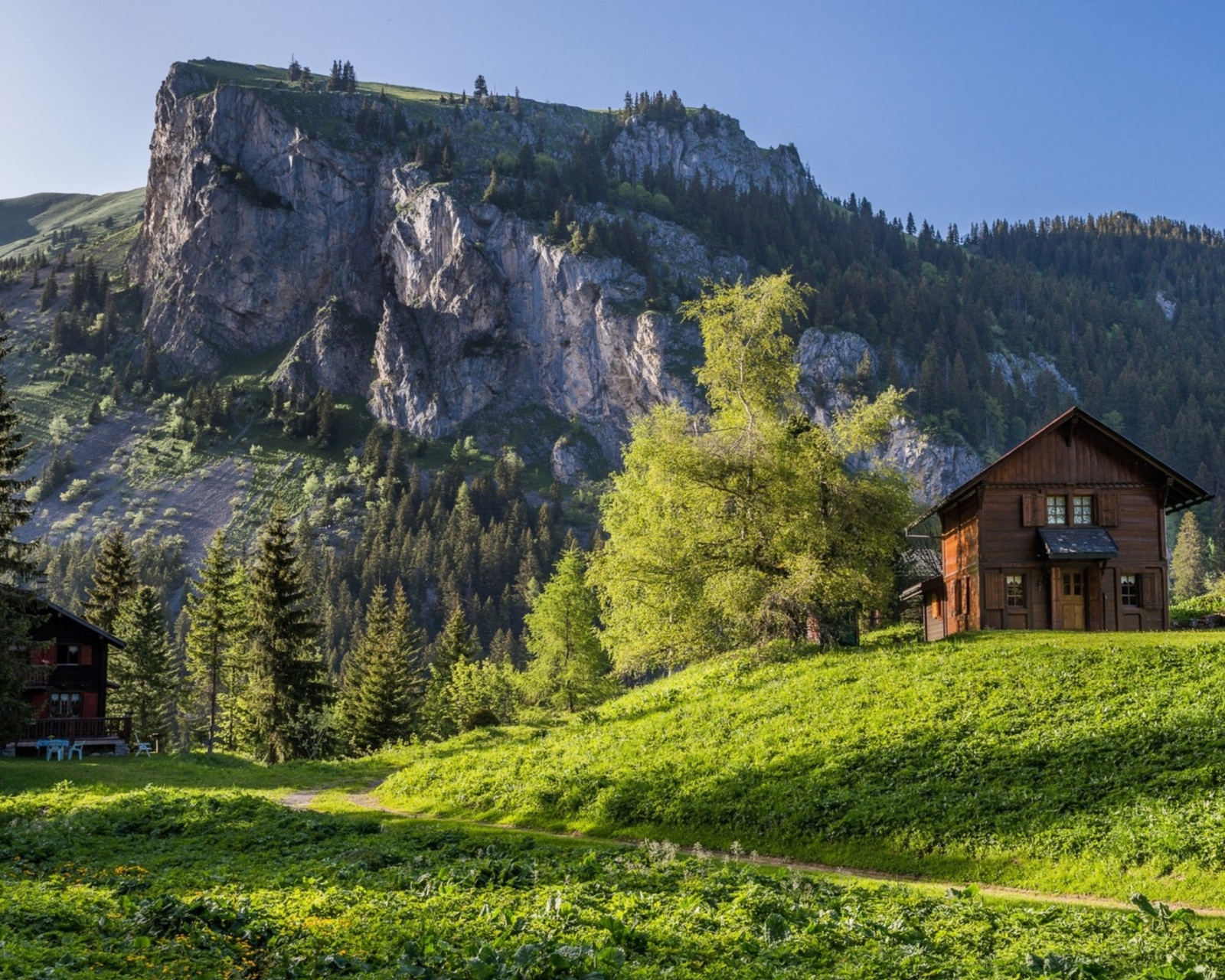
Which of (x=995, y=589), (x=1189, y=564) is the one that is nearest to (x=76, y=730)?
(x=995, y=589)

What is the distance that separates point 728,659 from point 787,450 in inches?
378

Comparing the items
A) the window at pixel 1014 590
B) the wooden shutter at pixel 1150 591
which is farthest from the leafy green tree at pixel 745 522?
the wooden shutter at pixel 1150 591

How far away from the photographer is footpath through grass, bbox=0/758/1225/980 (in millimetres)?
10914

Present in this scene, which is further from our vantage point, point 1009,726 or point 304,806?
point 304,806

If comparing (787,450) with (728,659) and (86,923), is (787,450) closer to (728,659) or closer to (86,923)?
(728,659)

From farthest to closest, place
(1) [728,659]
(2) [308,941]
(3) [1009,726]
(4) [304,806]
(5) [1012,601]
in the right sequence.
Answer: (5) [1012,601]
(1) [728,659]
(4) [304,806]
(3) [1009,726]
(2) [308,941]

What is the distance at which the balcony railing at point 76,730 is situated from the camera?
51.4 metres

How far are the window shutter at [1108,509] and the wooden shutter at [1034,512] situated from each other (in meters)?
2.38

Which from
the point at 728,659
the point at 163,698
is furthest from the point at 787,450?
the point at 163,698

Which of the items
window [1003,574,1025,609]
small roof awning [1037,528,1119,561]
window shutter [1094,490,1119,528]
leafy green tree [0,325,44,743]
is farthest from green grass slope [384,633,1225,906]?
leafy green tree [0,325,44,743]

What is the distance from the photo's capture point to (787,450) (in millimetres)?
43375

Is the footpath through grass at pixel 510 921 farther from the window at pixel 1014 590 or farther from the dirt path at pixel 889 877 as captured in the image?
the window at pixel 1014 590

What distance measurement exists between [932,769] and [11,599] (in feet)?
115

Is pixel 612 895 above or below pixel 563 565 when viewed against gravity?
below
